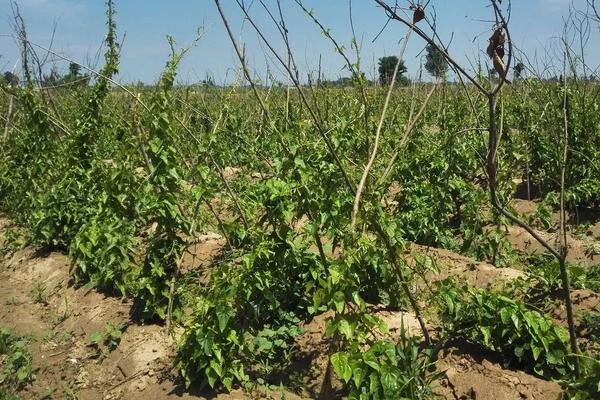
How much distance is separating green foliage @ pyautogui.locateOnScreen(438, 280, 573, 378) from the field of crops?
0.4 inches

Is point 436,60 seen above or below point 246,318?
above

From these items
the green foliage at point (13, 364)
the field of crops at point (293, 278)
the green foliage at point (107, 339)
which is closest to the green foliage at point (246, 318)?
the field of crops at point (293, 278)

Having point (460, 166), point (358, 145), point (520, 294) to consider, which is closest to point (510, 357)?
point (520, 294)

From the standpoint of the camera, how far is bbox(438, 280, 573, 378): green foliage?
9.66ft

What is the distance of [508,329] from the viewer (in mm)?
3031

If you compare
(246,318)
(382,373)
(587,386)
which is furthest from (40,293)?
(587,386)

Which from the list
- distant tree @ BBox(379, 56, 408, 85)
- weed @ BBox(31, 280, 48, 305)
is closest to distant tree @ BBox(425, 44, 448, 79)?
distant tree @ BBox(379, 56, 408, 85)

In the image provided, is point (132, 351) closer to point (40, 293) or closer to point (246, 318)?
point (246, 318)

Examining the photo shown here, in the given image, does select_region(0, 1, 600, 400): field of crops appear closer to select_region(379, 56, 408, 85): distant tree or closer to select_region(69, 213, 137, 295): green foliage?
select_region(69, 213, 137, 295): green foliage

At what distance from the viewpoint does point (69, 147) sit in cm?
606

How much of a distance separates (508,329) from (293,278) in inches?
58.8

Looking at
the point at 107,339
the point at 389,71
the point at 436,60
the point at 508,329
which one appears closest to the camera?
the point at 508,329

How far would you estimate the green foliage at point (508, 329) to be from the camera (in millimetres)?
2945

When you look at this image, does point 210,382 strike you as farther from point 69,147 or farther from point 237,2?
point 69,147
